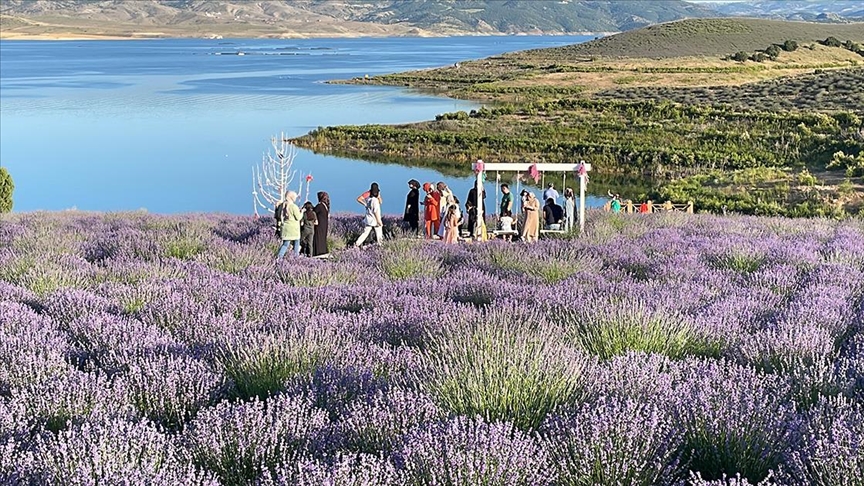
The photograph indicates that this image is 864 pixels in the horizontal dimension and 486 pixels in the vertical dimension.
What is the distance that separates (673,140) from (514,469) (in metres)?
39.1

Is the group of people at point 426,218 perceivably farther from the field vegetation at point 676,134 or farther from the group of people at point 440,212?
the field vegetation at point 676,134

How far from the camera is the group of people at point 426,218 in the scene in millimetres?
11578

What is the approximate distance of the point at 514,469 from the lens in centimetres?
311

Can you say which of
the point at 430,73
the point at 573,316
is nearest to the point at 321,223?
the point at 573,316

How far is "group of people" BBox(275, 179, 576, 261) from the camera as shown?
1158 centimetres

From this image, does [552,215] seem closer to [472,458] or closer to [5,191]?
[472,458]

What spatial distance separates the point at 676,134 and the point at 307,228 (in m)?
33.0

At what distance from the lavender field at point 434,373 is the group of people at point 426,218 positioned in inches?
115

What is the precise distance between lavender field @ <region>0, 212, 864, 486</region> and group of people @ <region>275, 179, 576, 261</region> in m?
2.93

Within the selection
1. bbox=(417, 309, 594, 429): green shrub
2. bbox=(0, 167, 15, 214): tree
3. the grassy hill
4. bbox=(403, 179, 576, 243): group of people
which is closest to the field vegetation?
bbox=(403, 179, 576, 243): group of people

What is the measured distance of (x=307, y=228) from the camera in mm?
12055

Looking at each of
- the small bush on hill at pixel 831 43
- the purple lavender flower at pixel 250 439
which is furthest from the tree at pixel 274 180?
the small bush on hill at pixel 831 43

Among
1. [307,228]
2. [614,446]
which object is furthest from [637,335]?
[307,228]

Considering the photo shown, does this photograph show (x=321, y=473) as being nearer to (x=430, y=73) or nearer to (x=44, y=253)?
(x=44, y=253)
